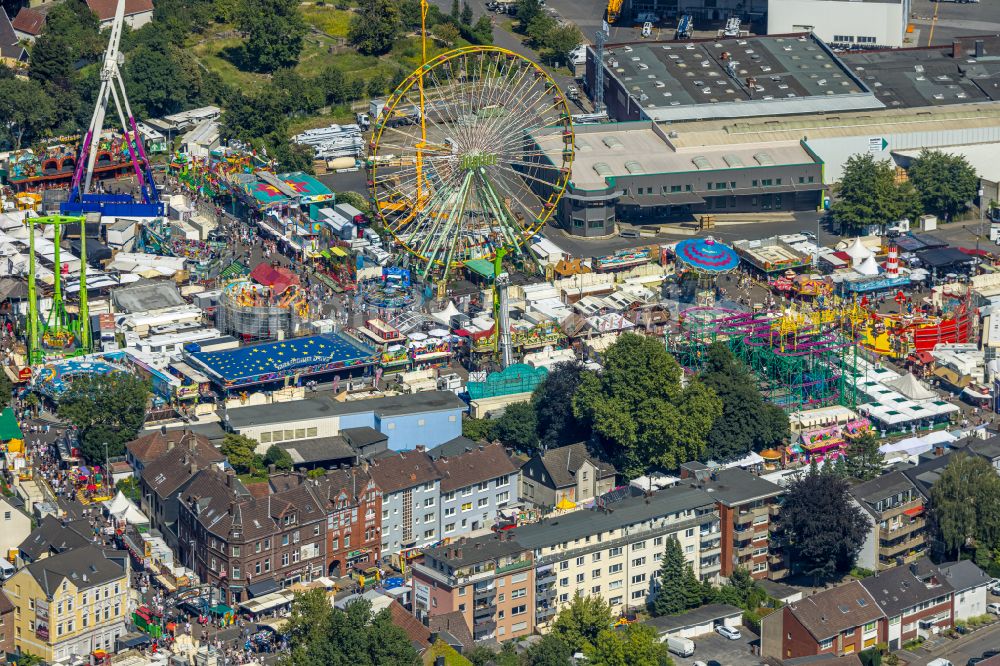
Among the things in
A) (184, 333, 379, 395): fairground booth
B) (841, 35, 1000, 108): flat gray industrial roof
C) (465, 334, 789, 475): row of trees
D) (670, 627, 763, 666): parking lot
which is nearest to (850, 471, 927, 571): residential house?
(465, 334, 789, 475): row of trees

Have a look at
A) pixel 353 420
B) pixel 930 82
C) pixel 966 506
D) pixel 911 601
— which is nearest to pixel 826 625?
pixel 911 601

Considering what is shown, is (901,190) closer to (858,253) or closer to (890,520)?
(858,253)

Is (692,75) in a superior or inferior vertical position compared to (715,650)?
superior

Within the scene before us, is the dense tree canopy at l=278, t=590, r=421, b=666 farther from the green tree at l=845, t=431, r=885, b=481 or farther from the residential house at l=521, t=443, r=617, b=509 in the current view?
the green tree at l=845, t=431, r=885, b=481

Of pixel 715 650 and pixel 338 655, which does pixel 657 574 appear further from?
pixel 338 655

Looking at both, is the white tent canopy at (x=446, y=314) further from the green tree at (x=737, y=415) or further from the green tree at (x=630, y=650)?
the green tree at (x=630, y=650)

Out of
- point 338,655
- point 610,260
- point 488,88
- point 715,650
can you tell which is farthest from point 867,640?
point 488,88
